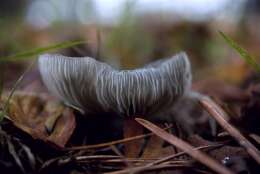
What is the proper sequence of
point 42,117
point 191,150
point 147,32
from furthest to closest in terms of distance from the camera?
1. point 147,32
2. point 42,117
3. point 191,150

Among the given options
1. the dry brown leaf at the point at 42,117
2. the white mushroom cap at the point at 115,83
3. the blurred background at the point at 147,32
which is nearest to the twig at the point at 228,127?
the white mushroom cap at the point at 115,83

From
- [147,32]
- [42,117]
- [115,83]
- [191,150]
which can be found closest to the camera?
[191,150]

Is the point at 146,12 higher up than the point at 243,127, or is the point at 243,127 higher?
the point at 243,127

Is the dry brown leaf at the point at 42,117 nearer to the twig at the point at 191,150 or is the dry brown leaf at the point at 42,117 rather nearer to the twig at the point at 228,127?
Result: the twig at the point at 191,150

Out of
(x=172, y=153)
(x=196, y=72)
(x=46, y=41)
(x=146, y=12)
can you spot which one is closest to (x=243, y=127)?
(x=172, y=153)

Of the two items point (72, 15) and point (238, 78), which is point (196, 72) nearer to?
point (238, 78)

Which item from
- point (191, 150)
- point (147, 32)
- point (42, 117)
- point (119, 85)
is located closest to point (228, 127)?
point (191, 150)

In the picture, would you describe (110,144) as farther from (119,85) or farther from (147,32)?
(147,32)
